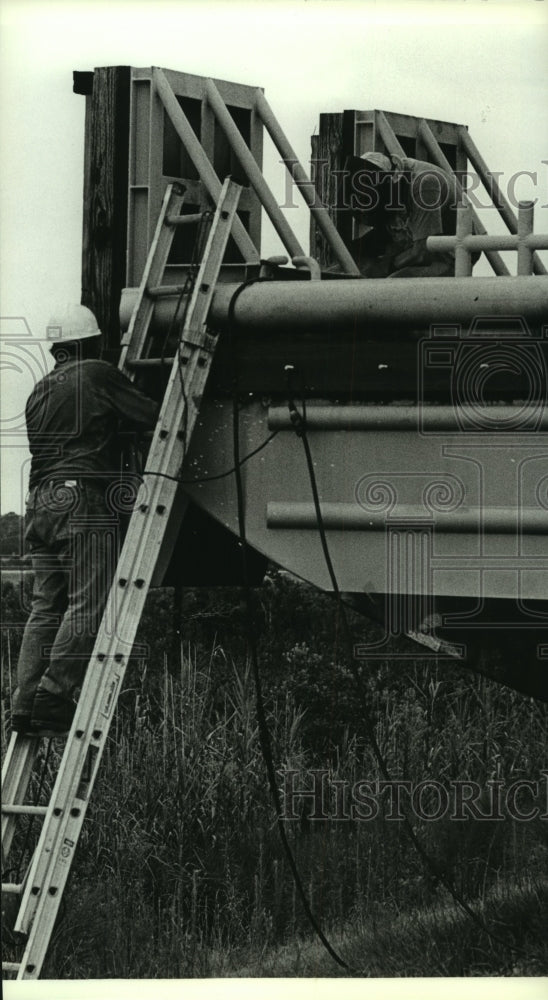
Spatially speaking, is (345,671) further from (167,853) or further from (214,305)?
(214,305)

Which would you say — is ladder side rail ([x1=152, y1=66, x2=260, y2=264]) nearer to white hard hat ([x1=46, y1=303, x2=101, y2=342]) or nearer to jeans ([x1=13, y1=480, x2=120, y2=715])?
white hard hat ([x1=46, y1=303, x2=101, y2=342])

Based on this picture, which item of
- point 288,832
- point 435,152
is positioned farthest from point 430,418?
point 288,832

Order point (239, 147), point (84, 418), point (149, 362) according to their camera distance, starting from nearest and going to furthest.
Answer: point (84, 418) → point (149, 362) → point (239, 147)

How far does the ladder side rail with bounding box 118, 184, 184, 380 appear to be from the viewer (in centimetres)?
605

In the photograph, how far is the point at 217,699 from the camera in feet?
33.9

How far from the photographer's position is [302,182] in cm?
705

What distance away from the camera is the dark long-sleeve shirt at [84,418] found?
5852 mm

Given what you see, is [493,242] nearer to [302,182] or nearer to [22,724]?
[302,182]

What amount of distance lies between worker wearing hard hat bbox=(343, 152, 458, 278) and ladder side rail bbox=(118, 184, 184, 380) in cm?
94

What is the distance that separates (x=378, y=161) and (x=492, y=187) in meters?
1.04

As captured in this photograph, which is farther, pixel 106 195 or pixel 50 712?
pixel 106 195

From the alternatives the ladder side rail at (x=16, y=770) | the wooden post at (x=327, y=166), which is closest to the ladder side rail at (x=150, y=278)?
the ladder side rail at (x=16, y=770)

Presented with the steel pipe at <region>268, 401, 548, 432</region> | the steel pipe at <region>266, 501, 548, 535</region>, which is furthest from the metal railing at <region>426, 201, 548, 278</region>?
the steel pipe at <region>266, 501, 548, 535</region>

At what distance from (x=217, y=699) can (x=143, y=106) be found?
15.9 ft
